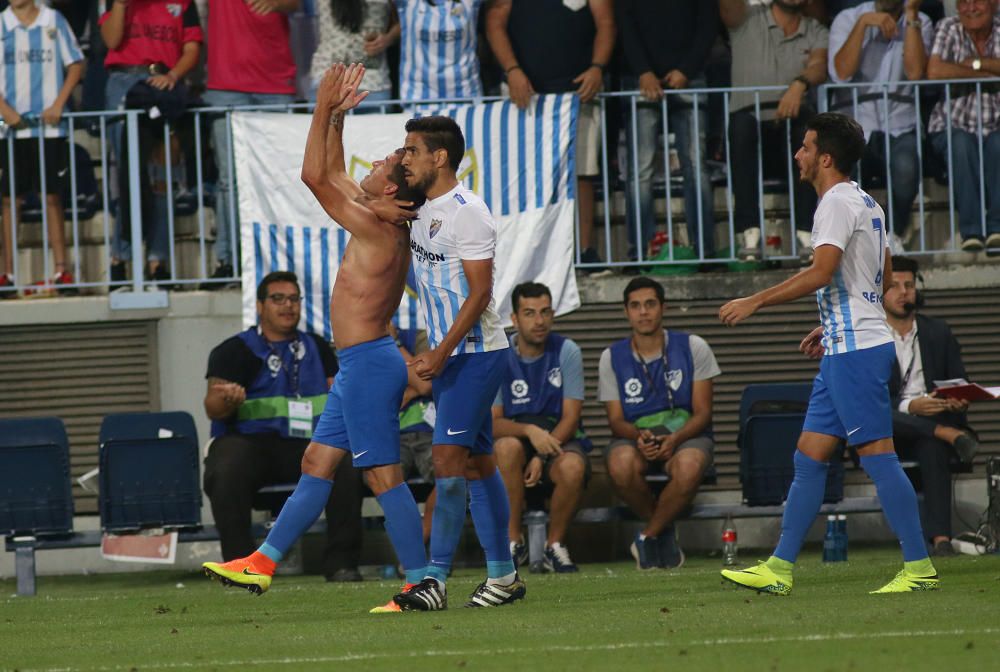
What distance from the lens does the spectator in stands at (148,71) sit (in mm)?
12586

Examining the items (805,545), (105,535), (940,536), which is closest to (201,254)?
(105,535)

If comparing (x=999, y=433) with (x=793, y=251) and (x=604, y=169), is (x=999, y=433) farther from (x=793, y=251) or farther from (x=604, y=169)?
(x=604, y=169)

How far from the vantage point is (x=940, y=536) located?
34.9 feet

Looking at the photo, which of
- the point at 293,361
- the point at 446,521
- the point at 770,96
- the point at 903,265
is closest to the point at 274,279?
the point at 293,361

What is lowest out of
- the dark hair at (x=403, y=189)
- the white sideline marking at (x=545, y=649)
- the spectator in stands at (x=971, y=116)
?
the white sideline marking at (x=545, y=649)

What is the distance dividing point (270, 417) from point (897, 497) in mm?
4771

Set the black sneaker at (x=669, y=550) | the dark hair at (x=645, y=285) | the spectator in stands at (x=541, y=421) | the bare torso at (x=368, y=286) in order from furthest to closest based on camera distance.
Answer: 1. the dark hair at (x=645, y=285)
2. the black sneaker at (x=669, y=550)
3. the spectator in stands at (x=541, y=421)
4. the bare torso at (x=368, y=286)

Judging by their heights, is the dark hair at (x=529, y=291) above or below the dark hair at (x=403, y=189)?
below

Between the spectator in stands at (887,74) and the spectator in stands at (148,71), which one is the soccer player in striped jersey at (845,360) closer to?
the spectator in stands at (887,74)

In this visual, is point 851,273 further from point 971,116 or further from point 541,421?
point 971,116

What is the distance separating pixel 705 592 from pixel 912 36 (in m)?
5.73

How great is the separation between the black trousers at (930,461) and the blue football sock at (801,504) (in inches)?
111

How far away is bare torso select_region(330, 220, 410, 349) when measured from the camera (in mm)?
7836

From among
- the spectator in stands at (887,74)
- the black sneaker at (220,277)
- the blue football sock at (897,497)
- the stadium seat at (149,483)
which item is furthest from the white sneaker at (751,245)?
the blue football sock at (897,497)
